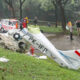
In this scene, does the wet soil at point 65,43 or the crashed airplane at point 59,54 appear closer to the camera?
the crashed airplane at point 59,54

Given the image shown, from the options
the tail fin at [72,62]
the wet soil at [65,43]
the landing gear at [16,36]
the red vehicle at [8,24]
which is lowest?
the wet soil at [65,43]

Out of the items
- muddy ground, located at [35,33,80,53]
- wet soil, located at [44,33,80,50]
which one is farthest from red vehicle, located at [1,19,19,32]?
muddy ground, located at [35,33,80,53]

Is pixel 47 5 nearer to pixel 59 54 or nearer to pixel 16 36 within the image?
pixel 16 36

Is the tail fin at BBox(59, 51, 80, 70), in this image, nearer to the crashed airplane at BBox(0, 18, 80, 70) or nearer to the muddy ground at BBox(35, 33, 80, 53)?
the crashed airplane at BBox(0, 18, 80, 70)

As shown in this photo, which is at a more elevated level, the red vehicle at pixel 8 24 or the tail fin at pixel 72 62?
the tail fin at pixel 72 62

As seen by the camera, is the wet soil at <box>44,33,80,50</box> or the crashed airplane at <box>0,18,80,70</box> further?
the wet soil at <box>44,33,80,50</box>

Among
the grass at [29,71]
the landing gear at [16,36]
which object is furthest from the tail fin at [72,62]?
the landing gear at [16,36]

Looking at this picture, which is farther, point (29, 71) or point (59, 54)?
point (59, 54)

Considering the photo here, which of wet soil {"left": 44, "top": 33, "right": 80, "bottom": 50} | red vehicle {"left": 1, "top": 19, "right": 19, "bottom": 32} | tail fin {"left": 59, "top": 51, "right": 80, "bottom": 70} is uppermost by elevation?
tail fin {"left": 59, "top": 51, "right": 80, "bottom": 70}

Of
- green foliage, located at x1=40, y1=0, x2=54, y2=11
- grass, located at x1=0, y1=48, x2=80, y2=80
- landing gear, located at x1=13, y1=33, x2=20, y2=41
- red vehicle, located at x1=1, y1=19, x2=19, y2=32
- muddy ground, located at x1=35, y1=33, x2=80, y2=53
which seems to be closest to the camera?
grass, located at x1=0, y1=48, x2=80, y2=80

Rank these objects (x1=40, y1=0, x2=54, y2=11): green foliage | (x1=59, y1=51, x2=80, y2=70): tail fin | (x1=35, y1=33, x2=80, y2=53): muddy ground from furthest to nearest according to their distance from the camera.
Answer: (x1=40, y1=0, x2=54, y2=11): green foliage, (x1=35, y1=33, x2=80, y2=53): muddy ground, (x1=59, y1=51, x2=80, y2=70): tail fin

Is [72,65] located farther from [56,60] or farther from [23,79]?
[23,79]

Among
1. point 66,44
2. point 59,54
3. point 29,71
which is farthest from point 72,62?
point 66,44

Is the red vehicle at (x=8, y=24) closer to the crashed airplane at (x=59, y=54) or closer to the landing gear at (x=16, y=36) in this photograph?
the landing gear at (x=16, y=36)
